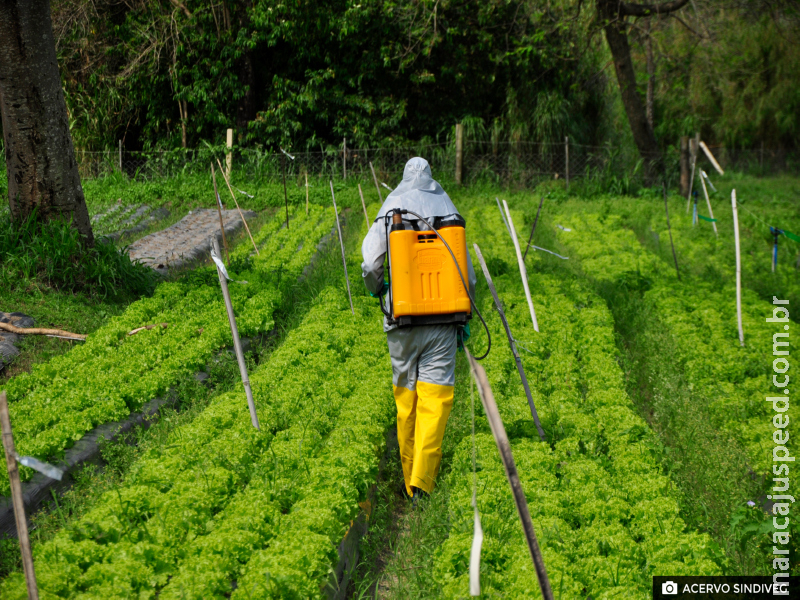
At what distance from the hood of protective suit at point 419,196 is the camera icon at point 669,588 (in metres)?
2.94

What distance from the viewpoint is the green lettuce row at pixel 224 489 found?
3.75m

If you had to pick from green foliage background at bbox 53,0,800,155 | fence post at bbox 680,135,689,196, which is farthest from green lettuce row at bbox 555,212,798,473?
green foliage background at bbox 53,0,800,155

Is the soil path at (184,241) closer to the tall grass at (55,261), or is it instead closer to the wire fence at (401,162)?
the tall grass at (55,261)

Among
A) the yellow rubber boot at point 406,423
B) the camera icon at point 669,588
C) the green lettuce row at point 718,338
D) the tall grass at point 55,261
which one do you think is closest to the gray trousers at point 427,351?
the yellow rubber boot at point 406,423

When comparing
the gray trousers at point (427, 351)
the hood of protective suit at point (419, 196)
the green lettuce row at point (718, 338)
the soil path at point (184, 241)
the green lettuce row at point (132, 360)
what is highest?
the hood of protective suit at point (419, 196)

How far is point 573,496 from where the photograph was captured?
4652mm

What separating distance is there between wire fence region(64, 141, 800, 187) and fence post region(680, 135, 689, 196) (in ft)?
4.19

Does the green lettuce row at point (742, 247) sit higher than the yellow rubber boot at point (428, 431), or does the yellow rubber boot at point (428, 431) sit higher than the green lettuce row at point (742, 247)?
the yellow rubber boot at point (428, 431)

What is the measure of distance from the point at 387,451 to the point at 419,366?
109 centimetres

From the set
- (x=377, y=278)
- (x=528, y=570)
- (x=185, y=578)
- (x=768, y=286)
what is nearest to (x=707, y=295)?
(x=768, y=286)

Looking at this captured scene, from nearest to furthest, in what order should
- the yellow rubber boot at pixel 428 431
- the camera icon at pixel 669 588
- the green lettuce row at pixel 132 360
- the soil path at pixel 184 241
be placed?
1. the camera icon at pixel 669 588
2. the yellow rubber boot at pixel 428 431
3. the green lettuce row at pixel 132 360
4. the soil path at pixel 184 241

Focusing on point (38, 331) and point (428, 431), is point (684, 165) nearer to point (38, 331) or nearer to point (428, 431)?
point (428, 431)

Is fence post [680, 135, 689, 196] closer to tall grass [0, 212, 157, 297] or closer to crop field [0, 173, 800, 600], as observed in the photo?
crop field [0, 173, 800, 600]

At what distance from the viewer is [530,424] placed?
585 centimetres
